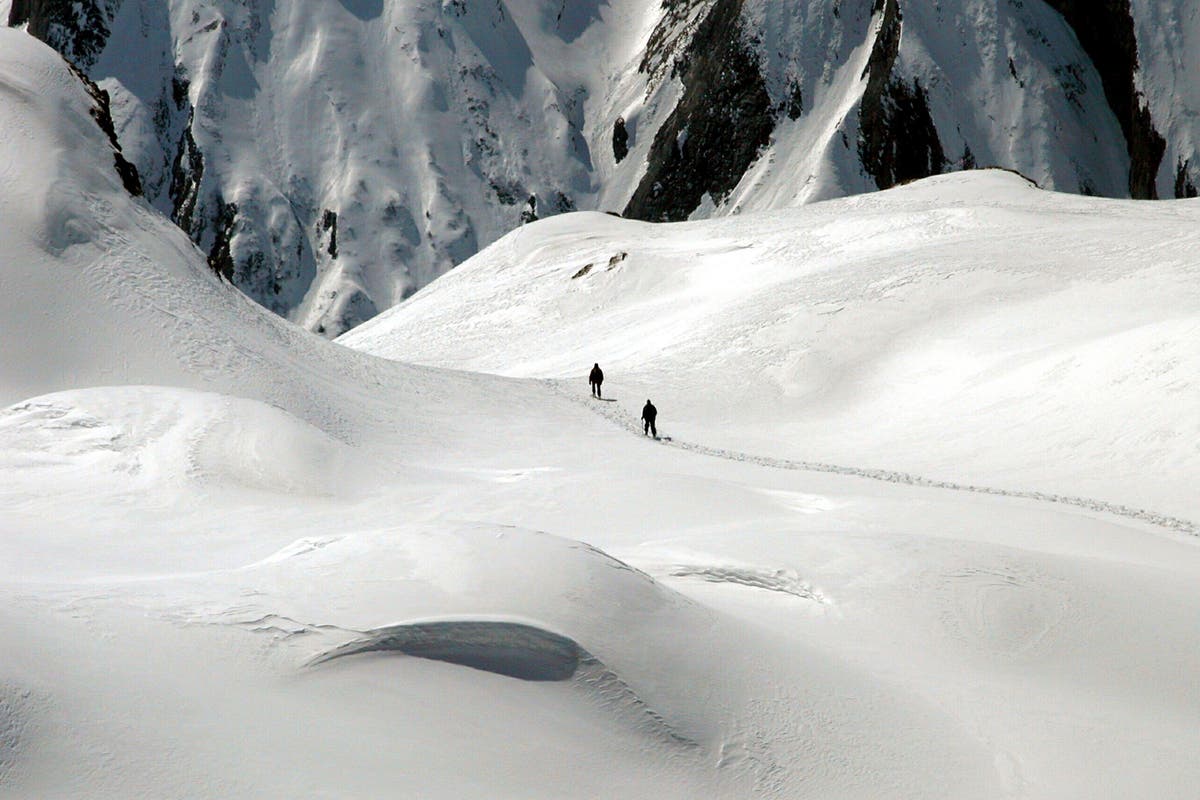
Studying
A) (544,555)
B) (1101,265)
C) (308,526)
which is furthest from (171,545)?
(1101,265)

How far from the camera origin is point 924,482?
1755 centimetres

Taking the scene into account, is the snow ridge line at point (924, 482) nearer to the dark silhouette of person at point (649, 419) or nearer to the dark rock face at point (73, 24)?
the dark silhouette of person at point (649, 419)

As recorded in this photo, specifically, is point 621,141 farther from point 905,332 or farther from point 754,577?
point 754,577

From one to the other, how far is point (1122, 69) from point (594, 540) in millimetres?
82898

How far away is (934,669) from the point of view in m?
9.00

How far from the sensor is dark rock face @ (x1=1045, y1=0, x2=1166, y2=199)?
75.2 m

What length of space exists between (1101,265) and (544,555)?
76.4 ft

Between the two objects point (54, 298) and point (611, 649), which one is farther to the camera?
point (54, 298)

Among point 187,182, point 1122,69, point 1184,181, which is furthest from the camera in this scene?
point 187,182

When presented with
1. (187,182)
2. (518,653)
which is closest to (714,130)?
(187,182)

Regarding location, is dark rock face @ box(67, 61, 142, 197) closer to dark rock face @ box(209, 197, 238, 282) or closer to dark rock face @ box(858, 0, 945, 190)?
dark rock face @ box(858, 0, 945, 190)

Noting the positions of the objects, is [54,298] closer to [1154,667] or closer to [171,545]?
[171,545]

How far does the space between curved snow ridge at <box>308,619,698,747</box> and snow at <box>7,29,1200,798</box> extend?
0.02 m

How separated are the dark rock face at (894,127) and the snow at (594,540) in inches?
2135
